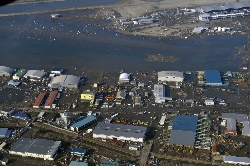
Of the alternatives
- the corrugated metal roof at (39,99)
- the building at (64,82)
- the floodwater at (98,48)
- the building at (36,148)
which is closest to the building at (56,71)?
the floodwater at (98,48)

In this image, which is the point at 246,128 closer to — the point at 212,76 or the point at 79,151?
the point at 212,76

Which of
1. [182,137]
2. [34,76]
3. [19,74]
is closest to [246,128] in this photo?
[182,137]

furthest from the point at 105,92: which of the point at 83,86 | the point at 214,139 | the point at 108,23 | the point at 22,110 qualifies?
the point at 108,23

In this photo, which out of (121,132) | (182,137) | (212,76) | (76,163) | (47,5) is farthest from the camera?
(47,5)

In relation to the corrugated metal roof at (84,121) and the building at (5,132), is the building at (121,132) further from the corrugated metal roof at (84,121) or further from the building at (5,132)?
the building at (5,132)

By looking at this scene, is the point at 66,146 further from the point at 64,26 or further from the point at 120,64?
the point at 64,26

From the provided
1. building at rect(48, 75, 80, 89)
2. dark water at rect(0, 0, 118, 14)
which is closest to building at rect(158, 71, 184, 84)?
building at rect(48, 75, 80, 89)
